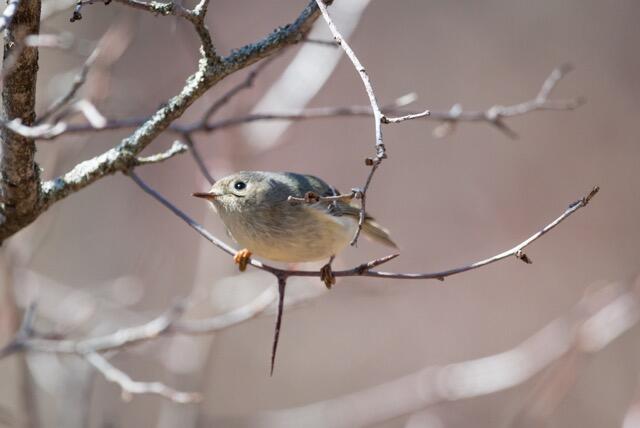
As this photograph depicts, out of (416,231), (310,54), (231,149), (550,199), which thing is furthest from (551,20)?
(231,149)

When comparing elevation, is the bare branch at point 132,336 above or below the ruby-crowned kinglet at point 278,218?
below

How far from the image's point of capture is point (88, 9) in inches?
180

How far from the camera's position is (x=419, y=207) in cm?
446

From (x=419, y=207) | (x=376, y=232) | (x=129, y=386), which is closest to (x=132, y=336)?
(x=129, y=386)

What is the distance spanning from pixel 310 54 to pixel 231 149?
531 mm

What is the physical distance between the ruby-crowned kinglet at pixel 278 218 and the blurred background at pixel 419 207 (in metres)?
1.68

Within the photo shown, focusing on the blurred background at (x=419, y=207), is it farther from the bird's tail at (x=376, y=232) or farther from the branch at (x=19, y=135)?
the branch at (x=19, y=135)

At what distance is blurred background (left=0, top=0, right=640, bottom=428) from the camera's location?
4.18 meters

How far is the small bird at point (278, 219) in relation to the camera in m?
2.09

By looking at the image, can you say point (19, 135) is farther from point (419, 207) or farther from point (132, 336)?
point (419, 207)

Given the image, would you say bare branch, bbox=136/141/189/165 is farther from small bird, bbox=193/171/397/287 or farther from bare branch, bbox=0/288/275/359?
bare branch, bbox=0/288/275/359

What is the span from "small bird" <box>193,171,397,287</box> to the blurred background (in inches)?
66.2

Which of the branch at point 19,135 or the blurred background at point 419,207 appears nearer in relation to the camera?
the branch at point 19,135

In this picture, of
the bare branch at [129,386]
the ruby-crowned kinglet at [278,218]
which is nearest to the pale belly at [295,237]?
the ruby-crowned kinglet at [278,218]
